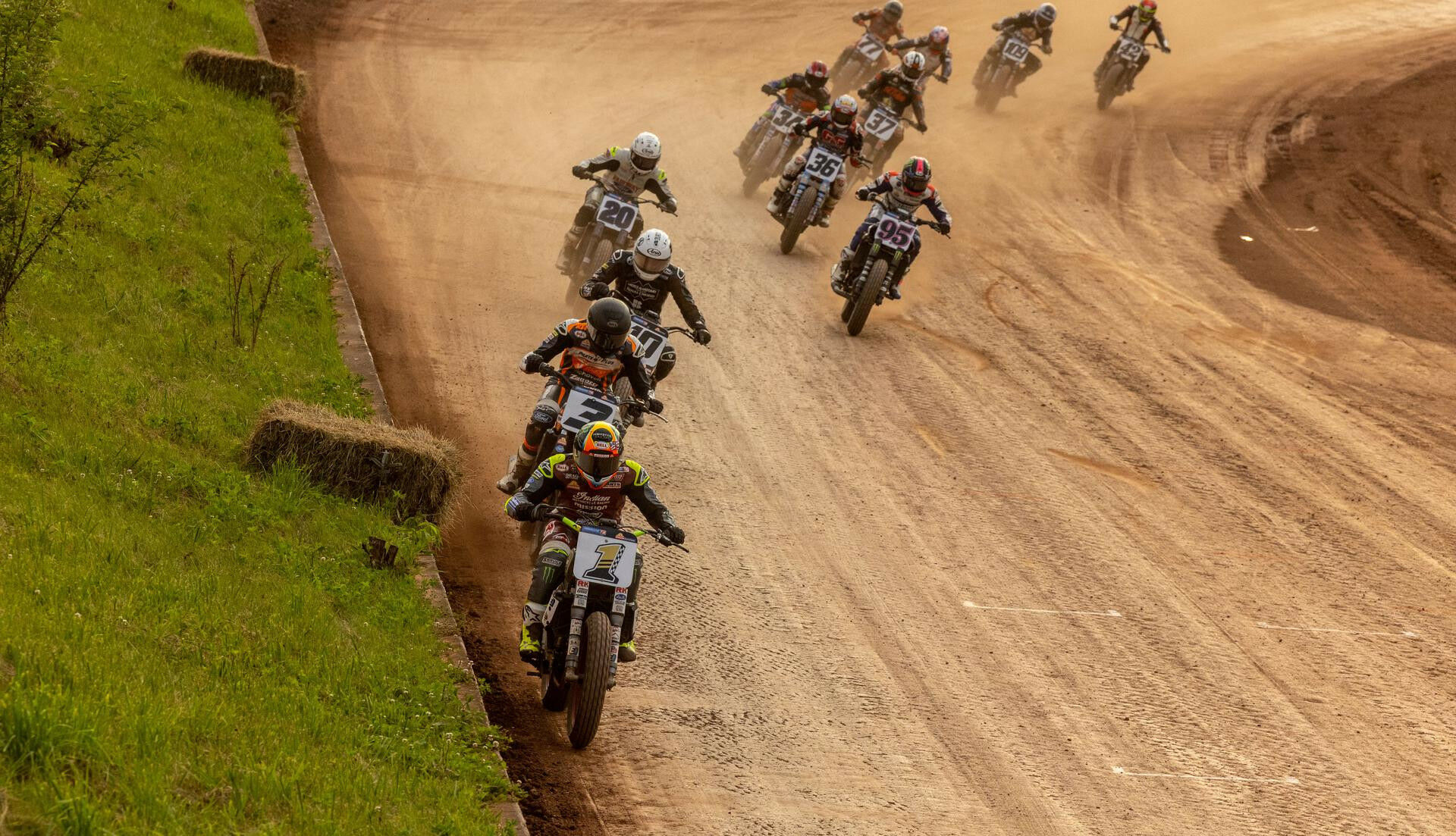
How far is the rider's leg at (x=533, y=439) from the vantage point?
12492 millimetres

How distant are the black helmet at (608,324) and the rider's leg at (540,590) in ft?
9.11

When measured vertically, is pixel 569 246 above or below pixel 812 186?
below

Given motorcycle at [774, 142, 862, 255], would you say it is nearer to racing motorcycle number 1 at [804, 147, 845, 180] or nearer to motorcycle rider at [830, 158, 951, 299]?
racing motorcycle number 1 at [804, 147, 845, 180]

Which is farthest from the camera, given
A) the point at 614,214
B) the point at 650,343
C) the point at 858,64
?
the point at 858,64

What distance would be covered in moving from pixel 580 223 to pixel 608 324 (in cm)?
617

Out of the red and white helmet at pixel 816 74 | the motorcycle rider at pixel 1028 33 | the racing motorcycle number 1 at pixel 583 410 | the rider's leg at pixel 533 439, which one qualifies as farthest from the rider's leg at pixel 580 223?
the motorcycle rider at pixel 1028 33

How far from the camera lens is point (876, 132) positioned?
25.7 m

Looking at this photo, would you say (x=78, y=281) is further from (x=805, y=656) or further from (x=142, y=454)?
(x=805, y=656)

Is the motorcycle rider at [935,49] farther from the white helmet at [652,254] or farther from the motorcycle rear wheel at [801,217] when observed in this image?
the white helmet at [652,254]

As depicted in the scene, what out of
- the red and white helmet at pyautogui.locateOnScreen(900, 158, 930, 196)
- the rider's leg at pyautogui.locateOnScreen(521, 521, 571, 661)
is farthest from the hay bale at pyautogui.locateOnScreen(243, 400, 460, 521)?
the red and white helmet at pyautogui.locateOnScreen(900, 158, 930, 196)

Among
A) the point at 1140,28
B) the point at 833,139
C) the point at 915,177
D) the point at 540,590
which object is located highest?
the point at 1140,28

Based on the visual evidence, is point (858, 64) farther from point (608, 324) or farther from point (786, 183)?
point (608, 324)

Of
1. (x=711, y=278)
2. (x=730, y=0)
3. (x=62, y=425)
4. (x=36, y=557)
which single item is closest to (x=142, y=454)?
(x=62, y=425)

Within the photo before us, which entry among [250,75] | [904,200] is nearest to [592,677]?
[904,200]
